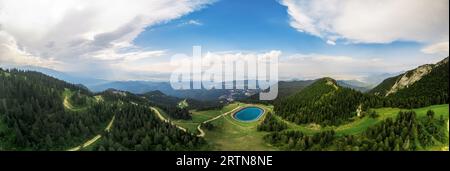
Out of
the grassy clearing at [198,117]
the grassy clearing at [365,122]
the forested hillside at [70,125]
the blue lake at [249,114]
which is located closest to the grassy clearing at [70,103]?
the forested hillside at [70,125]

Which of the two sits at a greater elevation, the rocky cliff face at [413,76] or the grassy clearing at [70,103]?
the rocky cliff face at [413,76]

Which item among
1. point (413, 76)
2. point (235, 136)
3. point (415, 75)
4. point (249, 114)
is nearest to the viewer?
point (235, 136)

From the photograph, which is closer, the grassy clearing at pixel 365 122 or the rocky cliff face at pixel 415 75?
the grassy clearing at pixel 365 122

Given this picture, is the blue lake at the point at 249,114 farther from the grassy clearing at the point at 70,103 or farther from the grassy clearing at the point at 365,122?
the grassy clearing at the point at 70,103

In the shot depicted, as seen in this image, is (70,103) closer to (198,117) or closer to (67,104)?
(67,104)

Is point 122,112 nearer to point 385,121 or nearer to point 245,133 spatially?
point 245,133

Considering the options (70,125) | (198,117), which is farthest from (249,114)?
(70,125)

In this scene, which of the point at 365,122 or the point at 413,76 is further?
the point at 413,76

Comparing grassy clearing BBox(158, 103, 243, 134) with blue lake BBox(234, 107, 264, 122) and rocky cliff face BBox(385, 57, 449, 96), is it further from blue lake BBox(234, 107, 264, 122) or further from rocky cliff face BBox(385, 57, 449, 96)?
rocky cliff face BBox(385, 57, 449, 96)

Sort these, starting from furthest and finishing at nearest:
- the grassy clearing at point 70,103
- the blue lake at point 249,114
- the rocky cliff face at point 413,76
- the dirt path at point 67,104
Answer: the rocky cliff face at point 413,76 → the blue lake at point 249,114 → the dirt path at point 67,104 → the grassy clearing at point 70,103
